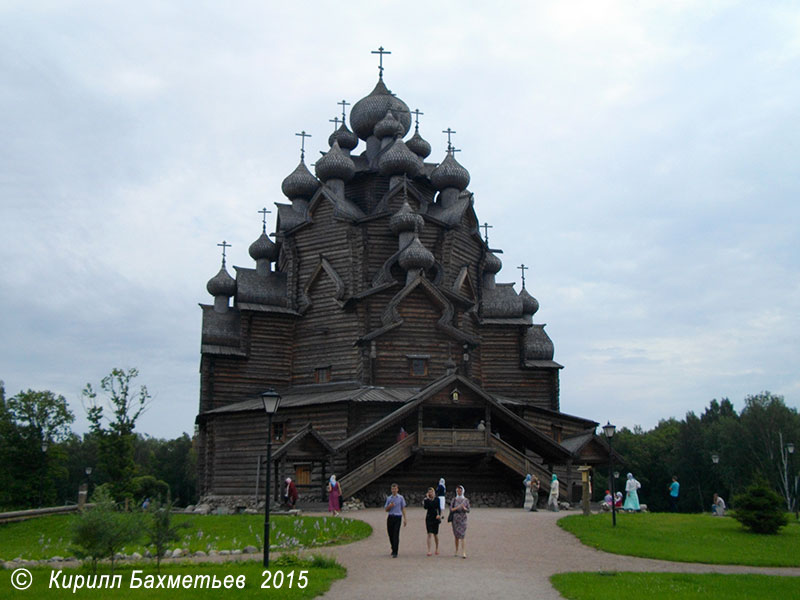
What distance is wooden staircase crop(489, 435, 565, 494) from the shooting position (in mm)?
26375

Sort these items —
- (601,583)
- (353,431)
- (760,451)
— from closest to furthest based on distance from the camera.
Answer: (601,583) < (353,431) < (760,451)

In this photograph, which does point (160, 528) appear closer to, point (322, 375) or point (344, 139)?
point (322, 375)

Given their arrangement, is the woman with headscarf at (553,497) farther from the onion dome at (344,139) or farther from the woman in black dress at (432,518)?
the onion dome at (344,139)

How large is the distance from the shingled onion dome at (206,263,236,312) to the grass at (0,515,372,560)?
13.3 metres

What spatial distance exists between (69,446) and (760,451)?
6138 cm

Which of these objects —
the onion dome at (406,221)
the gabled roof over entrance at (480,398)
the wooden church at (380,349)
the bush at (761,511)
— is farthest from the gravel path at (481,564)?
the onion dome at (406,221)

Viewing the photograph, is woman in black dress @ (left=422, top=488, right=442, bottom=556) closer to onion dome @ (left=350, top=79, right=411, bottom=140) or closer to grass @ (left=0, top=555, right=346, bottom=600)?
grass @ (left=0, top=555, right=346, bottom=600)

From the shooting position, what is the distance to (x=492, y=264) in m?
38.0

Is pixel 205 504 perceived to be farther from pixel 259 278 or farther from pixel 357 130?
pixel 357 130

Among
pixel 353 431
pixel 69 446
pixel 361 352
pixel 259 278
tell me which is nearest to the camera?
pixel 353 431

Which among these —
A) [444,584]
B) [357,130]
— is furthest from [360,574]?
[357,130]

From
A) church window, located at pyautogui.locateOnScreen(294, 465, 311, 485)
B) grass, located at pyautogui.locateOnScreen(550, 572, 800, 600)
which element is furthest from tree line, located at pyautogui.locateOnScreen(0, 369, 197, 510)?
grass, located at pyautogui.locateOnScreen(550, 572, 800, 600)

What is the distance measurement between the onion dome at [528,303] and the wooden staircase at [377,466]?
45.4 feet

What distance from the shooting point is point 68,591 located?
10.8 m
